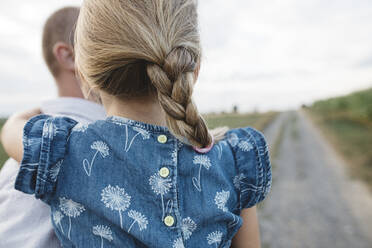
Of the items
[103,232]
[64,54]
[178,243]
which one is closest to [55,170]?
[103,232]

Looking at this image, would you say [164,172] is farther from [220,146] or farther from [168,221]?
[220,146]

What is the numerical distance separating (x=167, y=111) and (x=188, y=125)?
90mm

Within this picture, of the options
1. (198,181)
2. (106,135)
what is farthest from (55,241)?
(198,181)

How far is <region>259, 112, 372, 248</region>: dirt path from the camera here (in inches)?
133

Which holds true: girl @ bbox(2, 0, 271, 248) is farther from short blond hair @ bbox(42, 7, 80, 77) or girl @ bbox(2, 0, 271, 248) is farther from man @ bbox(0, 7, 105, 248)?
short blond hair @ bbox(42, 7, 80, 77)

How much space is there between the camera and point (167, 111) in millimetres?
917

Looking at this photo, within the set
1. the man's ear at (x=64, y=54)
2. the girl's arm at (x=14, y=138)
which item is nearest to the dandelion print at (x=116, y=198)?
the girl's arm at (x=14, y=138)

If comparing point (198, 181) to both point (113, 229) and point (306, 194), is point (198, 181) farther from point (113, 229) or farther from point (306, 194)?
point (306, 194)

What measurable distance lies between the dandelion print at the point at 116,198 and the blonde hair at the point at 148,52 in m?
0.27

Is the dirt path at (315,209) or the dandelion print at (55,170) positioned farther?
the dirt path at (315,209)

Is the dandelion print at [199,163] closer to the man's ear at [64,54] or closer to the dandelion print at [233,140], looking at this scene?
the dandelion print at [233,140]

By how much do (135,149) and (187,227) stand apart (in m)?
0.33

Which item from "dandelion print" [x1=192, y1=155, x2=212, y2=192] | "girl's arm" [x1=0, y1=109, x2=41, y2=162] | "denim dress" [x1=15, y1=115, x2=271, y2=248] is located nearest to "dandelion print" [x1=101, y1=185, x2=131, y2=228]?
"denim dress" [x1=15, y1=115, x2=271, y2=248]

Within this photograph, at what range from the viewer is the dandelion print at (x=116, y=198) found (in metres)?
0.90
